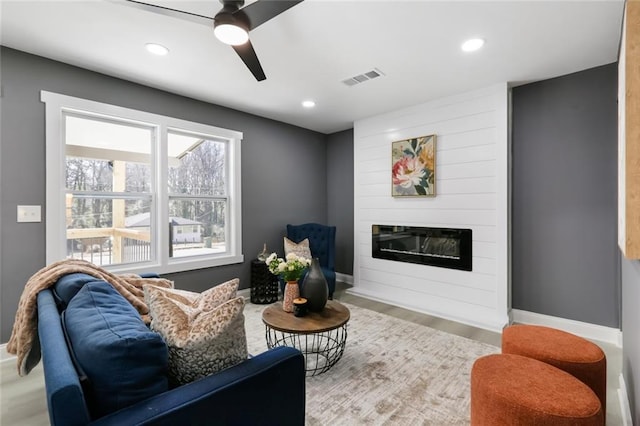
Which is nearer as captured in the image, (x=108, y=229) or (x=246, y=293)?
(x=108, y=229)

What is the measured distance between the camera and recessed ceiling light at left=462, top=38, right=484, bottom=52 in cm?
249

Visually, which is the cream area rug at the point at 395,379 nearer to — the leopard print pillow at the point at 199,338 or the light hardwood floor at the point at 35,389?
the light hardwood floor at the point at 35,389

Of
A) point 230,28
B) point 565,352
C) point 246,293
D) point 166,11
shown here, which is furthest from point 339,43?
point 246,293

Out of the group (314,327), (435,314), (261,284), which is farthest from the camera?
(261,284)

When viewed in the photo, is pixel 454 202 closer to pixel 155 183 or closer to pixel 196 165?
pixel 196 165

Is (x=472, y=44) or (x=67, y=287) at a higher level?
(x=472, y=44)

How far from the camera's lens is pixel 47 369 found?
36.3 inches

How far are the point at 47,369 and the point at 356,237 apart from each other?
4.07m

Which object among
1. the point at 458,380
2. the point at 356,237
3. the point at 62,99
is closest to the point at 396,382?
the point at 458,380

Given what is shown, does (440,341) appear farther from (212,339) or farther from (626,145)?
(212,339)

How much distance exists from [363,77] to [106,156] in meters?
2.85

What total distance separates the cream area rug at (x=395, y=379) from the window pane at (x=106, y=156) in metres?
2.14

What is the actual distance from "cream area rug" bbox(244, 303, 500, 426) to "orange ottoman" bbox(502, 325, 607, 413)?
21.7 inches

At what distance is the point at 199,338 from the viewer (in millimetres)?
1143
